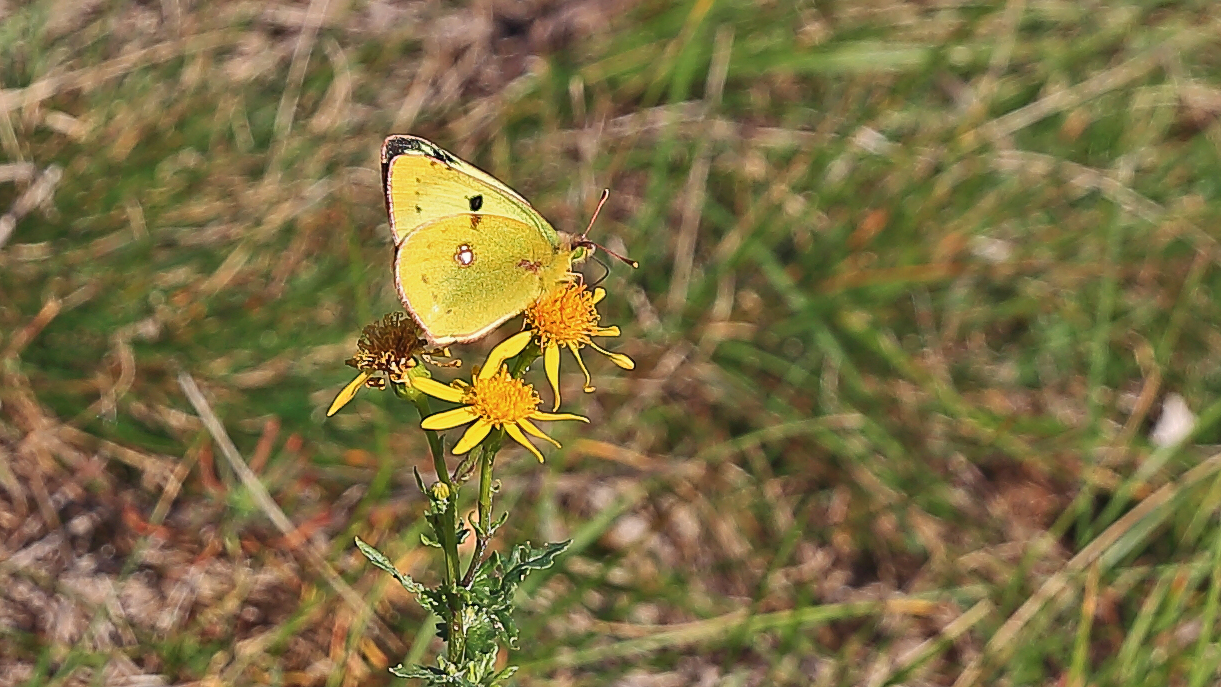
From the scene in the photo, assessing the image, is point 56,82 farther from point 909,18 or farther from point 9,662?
point 909,18

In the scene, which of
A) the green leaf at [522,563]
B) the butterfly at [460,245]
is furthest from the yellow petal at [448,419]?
the green leaf at [522,563]

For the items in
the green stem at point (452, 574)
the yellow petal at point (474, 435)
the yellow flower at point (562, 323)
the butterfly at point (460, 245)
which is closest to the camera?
the green stem at point (452, 574)

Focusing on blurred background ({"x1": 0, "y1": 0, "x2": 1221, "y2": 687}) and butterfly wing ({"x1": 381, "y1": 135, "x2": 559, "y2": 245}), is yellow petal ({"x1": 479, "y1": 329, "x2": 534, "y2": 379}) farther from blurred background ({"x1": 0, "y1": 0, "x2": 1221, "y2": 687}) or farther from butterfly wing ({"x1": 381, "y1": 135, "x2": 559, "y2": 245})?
blurred background ({"x1": 0, "y1": 0, "x2": 1221, "y2": 687})

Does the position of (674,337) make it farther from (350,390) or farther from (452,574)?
(452,574)

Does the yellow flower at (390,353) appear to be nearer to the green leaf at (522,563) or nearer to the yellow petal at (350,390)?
the yellow petal at (350,390)

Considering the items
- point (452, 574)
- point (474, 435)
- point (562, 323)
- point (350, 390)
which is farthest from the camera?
point (562, 323)

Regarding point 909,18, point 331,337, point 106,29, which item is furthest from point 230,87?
point 909,18

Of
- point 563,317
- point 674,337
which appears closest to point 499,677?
point 563,317
